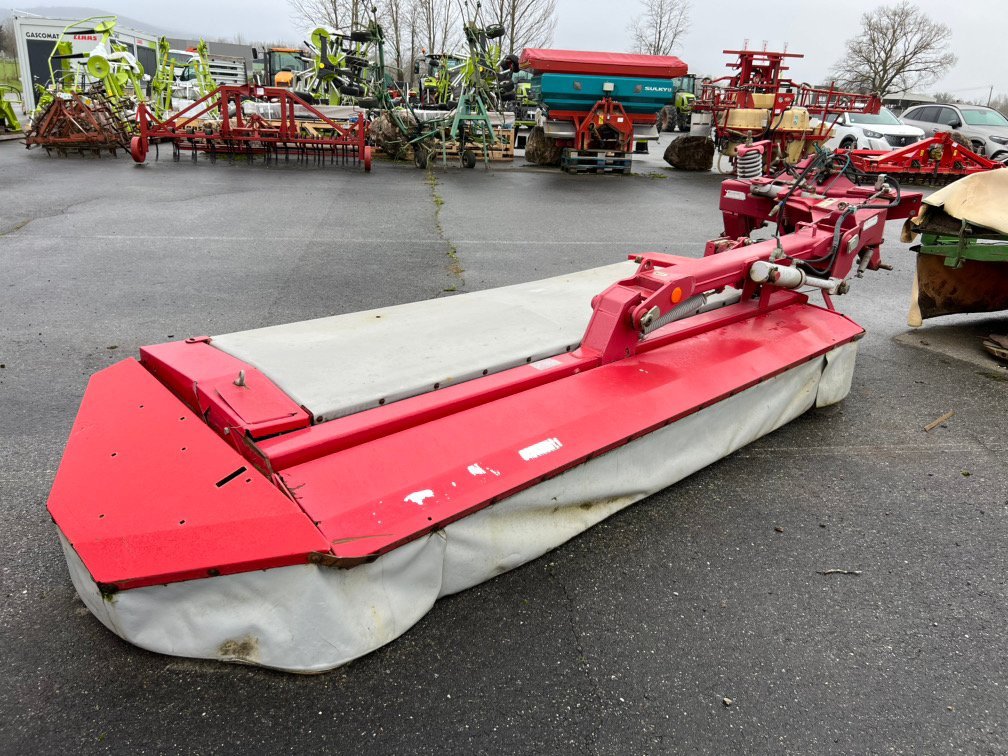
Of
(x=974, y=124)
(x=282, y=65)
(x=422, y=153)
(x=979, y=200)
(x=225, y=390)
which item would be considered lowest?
(x=225, y=390)

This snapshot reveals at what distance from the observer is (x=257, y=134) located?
477 inches

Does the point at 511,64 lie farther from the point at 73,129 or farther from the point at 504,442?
the point at 504,442

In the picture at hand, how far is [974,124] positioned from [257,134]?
14.5 metres

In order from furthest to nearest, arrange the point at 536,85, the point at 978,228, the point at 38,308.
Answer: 1. the point at 536,85
2. the point at 38,308
3. the point at 978,228

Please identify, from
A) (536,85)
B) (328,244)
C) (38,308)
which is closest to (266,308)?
(38,308)

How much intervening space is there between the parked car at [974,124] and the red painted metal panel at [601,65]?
706 centimetres

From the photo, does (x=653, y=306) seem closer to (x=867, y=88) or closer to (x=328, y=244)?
(x=328, y=244)

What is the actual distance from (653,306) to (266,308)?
3.02m

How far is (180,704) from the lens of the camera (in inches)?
67.8

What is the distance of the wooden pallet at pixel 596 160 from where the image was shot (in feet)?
41.3

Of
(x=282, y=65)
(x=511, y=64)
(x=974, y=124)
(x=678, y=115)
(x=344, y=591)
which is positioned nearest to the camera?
(x=344, y=591)

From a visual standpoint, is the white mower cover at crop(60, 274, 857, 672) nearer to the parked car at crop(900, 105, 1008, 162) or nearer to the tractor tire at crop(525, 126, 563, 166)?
the tractor tire at crop(525, 126, 563, 166)

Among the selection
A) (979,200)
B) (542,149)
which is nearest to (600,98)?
(542,149)

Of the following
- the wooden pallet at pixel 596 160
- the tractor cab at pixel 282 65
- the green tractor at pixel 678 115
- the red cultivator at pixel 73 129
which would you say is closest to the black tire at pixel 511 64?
the wooden pallet at pixel 596 160
